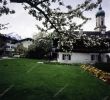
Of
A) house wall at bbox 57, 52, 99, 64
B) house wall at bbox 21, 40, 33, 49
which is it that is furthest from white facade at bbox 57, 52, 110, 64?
house wall at bbox 21, 40, 33, 49

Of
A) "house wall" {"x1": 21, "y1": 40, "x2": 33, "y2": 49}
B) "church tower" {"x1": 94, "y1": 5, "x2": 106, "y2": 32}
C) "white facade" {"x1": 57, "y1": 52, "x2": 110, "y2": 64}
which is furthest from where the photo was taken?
"church tower" {"x1": 94, "y1": 5, "x2": 106, "y2": 32}

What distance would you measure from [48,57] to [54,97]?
6242cm

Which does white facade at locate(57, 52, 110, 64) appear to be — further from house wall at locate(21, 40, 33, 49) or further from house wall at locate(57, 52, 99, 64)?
house wall at locate(21, 40, 33, 49)

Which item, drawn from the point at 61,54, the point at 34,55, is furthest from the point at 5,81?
the point at 34,55

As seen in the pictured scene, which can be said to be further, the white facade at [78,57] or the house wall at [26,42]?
the house wall at [26,42]

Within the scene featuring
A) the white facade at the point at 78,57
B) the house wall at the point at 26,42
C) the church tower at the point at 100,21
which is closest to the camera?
the white facade at the point at 78,57

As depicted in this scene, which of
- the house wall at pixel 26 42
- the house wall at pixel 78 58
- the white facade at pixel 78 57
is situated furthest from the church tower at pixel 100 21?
the house wall at pixel 78 58

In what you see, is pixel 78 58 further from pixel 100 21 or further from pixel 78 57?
pixel 100 21

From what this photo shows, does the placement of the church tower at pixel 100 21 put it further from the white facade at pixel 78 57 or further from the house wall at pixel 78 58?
the house wall at pixel 78 58

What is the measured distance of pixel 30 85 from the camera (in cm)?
2744

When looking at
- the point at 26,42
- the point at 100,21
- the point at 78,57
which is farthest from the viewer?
the point at 100,21

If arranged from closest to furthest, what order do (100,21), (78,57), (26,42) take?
(78,57), (26,42), (100,21)

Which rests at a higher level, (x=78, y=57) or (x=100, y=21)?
(x=100, y=21)

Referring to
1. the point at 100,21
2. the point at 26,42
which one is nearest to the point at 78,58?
the point at 26,42
